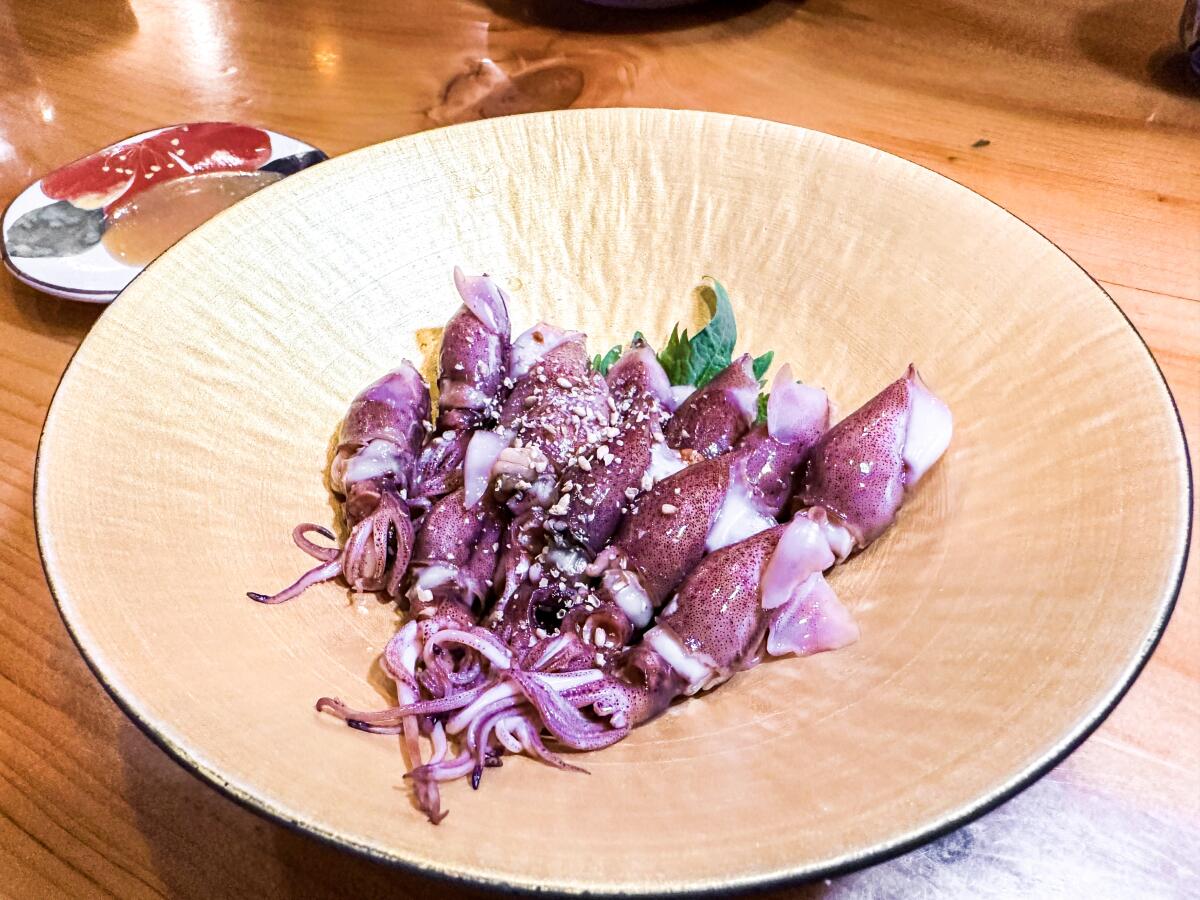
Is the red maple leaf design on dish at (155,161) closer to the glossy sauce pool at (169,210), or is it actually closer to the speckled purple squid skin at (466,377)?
the glossy sauce pool at (169,210)

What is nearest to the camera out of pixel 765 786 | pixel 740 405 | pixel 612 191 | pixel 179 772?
pixel 765 786

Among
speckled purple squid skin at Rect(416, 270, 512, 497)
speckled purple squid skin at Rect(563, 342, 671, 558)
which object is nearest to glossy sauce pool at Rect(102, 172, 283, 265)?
speckled purple squid skin at Rect(416, 270, 512, 497)

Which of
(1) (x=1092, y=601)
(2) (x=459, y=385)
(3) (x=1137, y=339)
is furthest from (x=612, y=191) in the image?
(1) (x=1092, y=601)

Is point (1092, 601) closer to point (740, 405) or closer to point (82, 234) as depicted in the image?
point (740, 405)

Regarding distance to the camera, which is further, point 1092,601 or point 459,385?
point 459,385

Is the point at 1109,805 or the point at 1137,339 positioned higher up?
the point at 1137,339

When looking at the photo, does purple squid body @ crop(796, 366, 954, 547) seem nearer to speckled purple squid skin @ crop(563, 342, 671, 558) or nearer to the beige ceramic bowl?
the beige ceramic bowl

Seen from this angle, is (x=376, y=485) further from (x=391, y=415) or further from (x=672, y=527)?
(x=672, y=527)

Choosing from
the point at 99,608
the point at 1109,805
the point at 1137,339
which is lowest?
the point at 1109,805
